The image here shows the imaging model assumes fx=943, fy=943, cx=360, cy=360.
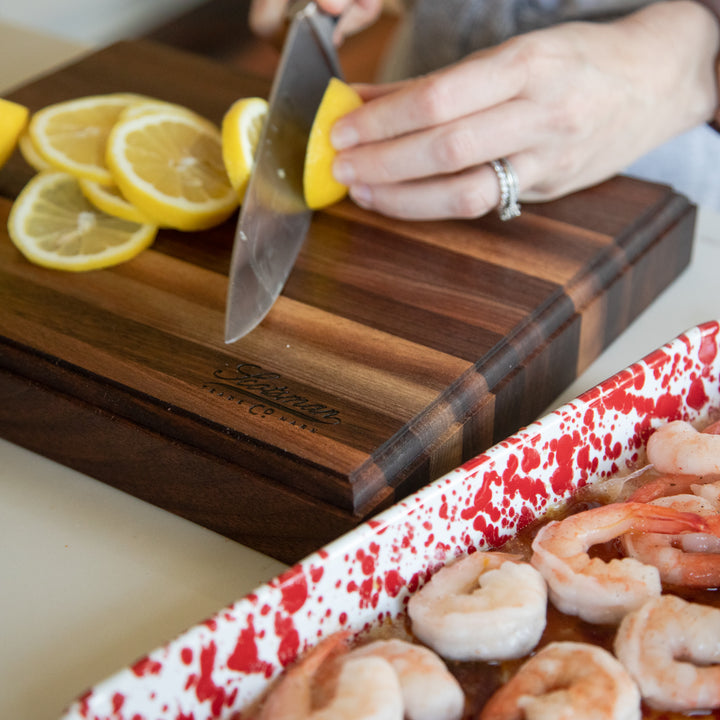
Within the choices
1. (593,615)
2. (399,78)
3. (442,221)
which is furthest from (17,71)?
(593,615)

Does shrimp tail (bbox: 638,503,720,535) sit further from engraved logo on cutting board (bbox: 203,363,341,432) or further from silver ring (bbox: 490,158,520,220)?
silver ring (bbox: 490,158,520,220)

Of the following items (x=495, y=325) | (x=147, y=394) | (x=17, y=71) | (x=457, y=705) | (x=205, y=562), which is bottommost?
(x=457, y=705)

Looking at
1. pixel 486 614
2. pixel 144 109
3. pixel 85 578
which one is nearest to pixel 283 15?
pixel 144 109

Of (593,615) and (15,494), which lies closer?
(593,615)

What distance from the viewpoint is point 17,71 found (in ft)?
5.24

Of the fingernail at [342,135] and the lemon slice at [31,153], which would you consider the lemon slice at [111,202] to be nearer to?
the lemon slice at [31,153]

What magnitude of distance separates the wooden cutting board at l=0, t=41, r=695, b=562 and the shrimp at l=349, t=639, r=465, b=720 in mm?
165

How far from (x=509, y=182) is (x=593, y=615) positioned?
54cm

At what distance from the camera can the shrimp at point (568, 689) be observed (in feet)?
1.83

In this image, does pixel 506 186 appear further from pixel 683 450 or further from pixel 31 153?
pixel 31 153

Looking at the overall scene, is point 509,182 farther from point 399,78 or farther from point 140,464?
point 399,78

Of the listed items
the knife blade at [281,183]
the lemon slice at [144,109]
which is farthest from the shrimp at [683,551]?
the lemon slice at [144,109]

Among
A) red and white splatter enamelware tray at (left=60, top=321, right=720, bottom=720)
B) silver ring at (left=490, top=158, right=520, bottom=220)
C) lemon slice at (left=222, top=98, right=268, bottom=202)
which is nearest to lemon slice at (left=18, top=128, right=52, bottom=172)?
lemon slice at (left=222, top=98, right=268, bottom=202)

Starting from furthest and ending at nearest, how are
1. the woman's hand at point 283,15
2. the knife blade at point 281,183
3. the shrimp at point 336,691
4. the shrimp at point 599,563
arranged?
the woman's hand at point 283,15, the knife blade at point 281,183, the shrimp at point 599,563, the shrimp at point 336,691
